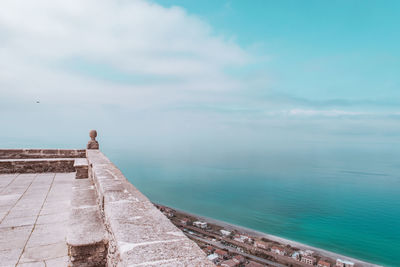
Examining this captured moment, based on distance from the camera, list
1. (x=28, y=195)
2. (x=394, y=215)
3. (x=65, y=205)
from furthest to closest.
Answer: (x=394, y=215)
(x=28, y=195)
(x=65, y=205)

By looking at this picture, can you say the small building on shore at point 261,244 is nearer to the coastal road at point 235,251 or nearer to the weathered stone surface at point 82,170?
the coastal road at point 235,251

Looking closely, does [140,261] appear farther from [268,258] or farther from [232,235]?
[232,235]

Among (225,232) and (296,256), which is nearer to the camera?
(296,256)

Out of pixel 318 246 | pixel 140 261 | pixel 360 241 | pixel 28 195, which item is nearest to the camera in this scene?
pixel 140 261

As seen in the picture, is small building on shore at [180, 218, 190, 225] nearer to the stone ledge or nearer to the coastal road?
the coastal road

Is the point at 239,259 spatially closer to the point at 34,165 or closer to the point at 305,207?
the point at 34,165

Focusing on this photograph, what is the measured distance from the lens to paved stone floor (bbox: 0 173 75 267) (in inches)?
93.4

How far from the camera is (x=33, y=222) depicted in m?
3.26

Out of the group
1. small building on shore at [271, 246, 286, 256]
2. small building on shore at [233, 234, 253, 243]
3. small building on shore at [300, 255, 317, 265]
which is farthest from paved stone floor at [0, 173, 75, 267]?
small building on shore at [233, 234, 253, 243]

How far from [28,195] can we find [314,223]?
43.5 m

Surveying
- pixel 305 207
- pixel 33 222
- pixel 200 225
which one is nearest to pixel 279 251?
pixel 200 225

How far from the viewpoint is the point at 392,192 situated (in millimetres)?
56781

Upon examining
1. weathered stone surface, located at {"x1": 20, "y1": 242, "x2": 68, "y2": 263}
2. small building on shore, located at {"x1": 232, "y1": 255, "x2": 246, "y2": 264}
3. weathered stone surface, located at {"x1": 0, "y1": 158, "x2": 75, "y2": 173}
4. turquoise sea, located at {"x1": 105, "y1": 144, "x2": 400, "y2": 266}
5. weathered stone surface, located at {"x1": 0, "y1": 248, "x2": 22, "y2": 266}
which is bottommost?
turquoise sea, located at {"x1": 105, "y1": 144, "x2": 400, "y2": 266}

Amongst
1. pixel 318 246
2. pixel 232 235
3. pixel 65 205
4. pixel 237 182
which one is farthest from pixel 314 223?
pixel 65 205
